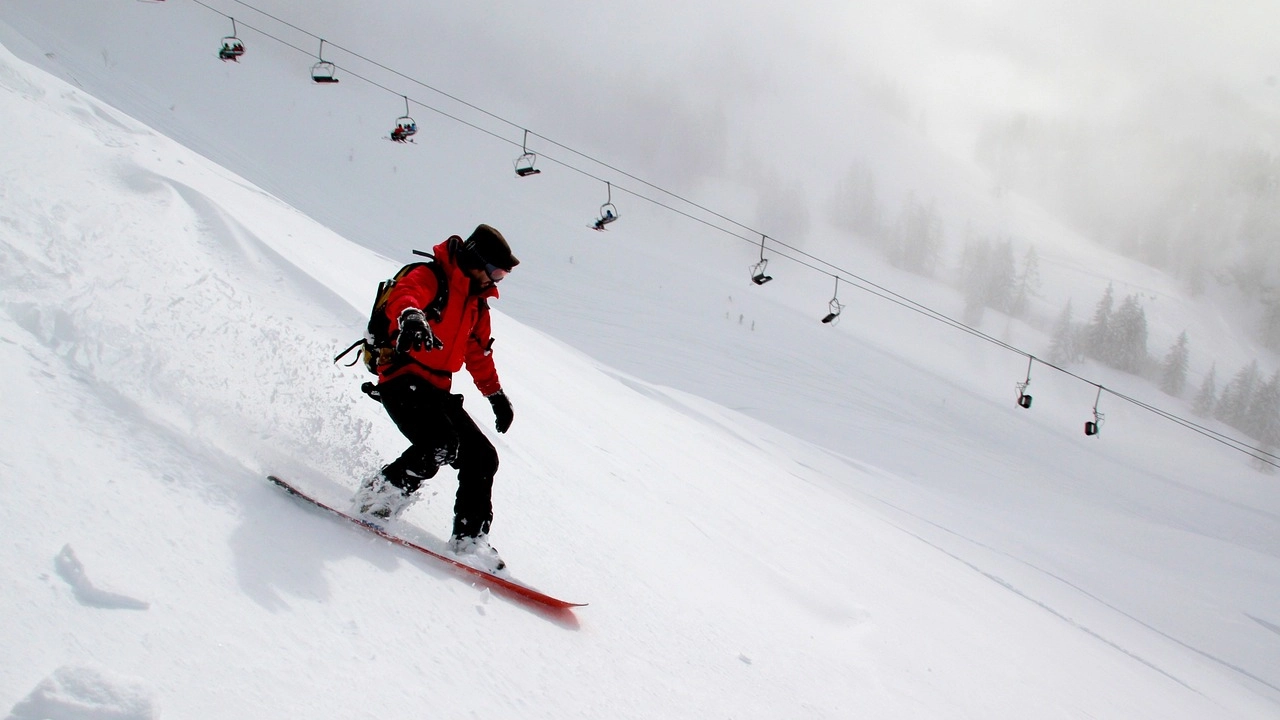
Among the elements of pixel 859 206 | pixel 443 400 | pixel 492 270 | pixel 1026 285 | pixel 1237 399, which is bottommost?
pixel 443 400

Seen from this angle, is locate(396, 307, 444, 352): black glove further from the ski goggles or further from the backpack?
the ski goggles

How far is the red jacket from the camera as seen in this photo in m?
3.14

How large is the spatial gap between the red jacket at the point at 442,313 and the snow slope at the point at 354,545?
29.0 inches

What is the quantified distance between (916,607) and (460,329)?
558cm

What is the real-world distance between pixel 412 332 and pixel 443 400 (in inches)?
22.6

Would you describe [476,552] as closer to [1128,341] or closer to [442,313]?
[442,313]

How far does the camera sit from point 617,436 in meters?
8.03

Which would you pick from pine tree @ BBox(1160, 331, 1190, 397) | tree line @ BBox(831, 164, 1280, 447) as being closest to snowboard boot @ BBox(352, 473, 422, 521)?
tree line @ BBox(831, 164, 1280, 447)

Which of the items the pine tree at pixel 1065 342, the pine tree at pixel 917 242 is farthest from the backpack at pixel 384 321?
the pine tree at pixel 917 242

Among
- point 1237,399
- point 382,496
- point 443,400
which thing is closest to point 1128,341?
point 1237,399

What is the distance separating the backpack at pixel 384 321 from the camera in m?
3.11

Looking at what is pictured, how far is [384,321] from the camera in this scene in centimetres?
311

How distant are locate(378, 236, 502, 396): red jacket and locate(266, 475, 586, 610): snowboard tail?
59 cm

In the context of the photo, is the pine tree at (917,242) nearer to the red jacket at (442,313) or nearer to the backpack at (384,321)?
the red jacket at (442,313)
